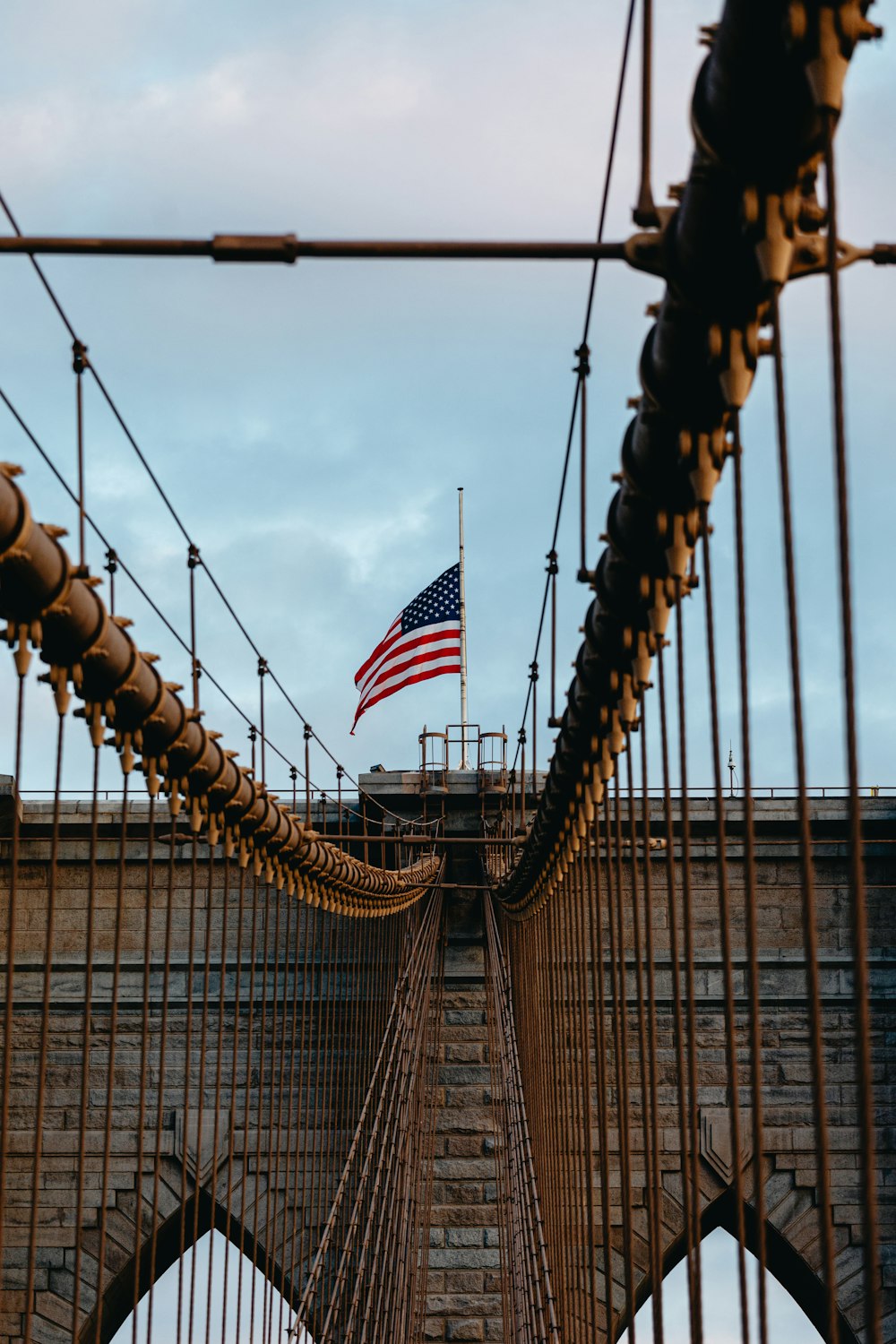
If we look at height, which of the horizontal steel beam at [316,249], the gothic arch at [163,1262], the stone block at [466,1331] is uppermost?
the horizontal steel beam at [316,249]

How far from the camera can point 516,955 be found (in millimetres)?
9484

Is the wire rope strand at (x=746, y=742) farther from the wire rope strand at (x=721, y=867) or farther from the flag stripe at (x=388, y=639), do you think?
the flag stripe at (x=388, y=639)

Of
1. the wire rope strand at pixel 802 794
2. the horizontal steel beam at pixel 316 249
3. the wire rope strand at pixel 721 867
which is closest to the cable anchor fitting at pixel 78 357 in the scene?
the horizontal steel beam at pixel 316 249

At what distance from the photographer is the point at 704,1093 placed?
12.4 m

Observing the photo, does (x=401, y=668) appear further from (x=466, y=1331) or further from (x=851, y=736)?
(x=851, y=736)

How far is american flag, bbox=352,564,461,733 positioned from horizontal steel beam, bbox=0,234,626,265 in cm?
1020

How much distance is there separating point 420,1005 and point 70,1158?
10.5 feet

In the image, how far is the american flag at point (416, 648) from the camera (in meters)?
13.0

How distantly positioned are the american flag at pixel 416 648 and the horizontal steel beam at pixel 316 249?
1020 cm

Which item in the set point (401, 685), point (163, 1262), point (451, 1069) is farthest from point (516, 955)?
point (163, 1262)

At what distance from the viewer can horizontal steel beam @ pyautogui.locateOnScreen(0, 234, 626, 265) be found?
2.64 metres

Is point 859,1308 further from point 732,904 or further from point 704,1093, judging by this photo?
point 732,904

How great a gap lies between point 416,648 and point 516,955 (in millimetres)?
4114

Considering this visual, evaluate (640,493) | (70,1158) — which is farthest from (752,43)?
(70,1158)
